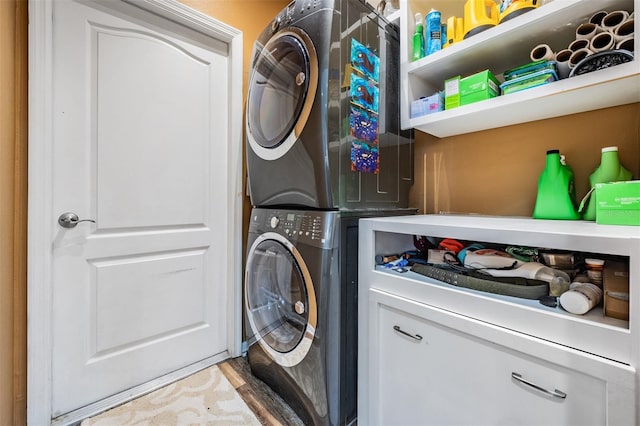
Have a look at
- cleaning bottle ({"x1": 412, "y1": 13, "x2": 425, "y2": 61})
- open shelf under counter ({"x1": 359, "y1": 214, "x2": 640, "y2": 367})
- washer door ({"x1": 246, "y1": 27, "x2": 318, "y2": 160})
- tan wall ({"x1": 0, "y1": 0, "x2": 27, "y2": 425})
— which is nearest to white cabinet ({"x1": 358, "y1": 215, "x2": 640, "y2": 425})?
open shelf under counter ({"x1": 359, "y1": 214, "x2": 640, "y2": 367})

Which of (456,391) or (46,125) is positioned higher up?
(46,125)

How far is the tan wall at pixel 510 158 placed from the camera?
1.00 meters

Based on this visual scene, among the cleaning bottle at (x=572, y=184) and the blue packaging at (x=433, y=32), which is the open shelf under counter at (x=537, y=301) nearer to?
the cleaning bottle at (x=572, y=184)

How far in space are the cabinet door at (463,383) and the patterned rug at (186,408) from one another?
2.20 feet

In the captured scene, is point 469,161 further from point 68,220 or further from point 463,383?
point 68,220

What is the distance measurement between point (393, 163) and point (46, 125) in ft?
5.03

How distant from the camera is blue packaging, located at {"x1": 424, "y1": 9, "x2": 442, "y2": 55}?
3.95ft

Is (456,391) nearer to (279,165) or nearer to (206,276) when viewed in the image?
(279,165)

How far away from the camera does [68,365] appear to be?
1210mm

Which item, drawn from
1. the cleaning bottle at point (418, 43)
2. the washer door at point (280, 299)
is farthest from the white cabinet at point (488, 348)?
the cleaning bottle at point (418, 43)

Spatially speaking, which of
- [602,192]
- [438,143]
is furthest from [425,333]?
[438,143]

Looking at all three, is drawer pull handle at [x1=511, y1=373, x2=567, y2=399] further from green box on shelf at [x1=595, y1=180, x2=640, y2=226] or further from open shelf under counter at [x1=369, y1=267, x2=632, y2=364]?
green box on shelf at [x1=595, y1=180, x2=640, y2=226]

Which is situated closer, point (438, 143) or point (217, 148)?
point (438, 143)

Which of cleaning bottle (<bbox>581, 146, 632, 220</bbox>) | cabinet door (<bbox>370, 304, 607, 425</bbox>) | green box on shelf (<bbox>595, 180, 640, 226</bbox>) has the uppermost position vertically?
cleaning bottle (<bbox>581, 146, 632, 220</bbox>)
